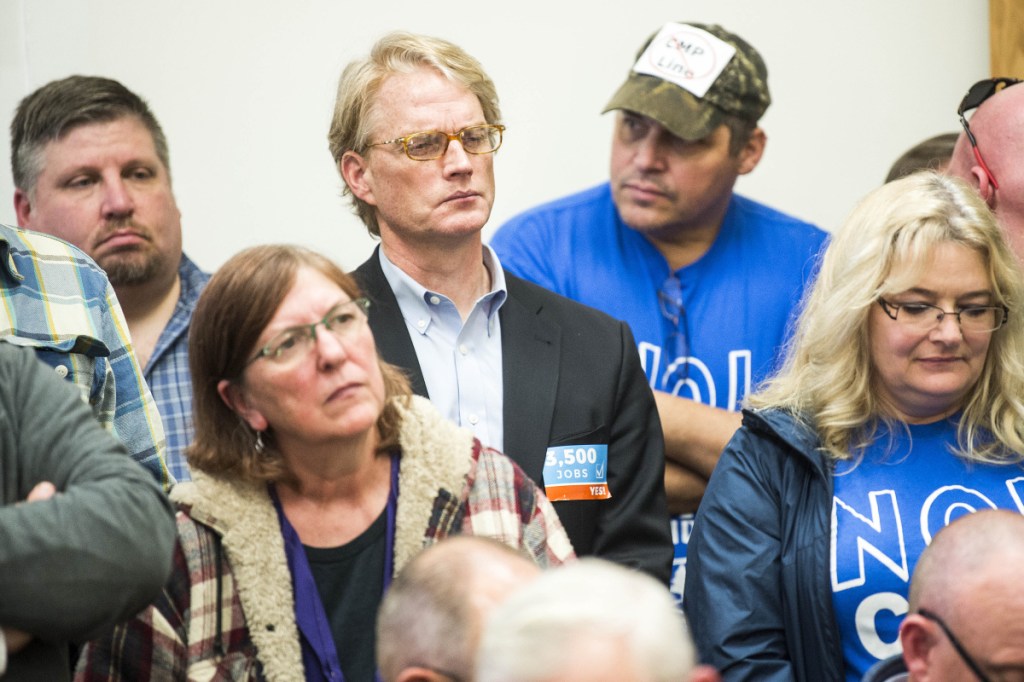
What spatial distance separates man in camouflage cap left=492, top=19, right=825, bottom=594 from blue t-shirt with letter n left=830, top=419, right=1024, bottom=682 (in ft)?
2.13

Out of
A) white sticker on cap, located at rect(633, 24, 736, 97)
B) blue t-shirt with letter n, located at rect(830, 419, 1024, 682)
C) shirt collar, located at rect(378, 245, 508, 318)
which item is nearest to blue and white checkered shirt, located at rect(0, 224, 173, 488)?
shirt collar, located at rect(378, 245, 508, 318)

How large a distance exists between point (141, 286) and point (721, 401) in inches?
54.5

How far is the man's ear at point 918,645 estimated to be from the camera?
1863 millimetres

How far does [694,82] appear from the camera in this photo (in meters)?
3.36

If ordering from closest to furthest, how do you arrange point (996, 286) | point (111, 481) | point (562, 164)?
point (111, 481), point (996, 286), point (562, 164)

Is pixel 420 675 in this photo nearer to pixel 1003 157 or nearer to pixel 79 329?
pixel 79 329

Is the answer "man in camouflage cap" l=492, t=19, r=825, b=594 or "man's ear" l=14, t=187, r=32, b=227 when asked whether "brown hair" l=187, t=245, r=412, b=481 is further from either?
"man's ear" l=14, t=187, r=32, b=227

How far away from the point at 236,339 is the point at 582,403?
0.78 m

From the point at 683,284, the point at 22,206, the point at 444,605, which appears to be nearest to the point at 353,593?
the point at 444,605

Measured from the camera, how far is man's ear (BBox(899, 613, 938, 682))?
186 cm

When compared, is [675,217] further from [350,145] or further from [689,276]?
[350,145]

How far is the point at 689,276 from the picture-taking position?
332 centimetres

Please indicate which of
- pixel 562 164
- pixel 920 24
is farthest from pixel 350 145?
pixel 920 24

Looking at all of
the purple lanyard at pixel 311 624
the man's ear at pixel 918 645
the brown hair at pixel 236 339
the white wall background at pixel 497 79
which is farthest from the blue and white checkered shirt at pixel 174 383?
the man's ear at pixel 918 645
